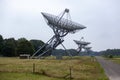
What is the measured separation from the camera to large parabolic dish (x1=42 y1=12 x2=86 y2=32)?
7944 centimetres

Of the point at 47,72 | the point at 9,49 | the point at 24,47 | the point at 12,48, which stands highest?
the point at 24,47

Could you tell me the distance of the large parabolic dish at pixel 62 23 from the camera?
79.4 meters

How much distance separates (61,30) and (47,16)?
8.62m

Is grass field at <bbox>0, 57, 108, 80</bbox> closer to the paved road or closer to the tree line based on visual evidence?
the paved road

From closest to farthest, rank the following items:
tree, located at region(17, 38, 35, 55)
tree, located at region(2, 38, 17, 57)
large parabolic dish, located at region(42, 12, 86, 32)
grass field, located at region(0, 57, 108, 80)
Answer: grass field, located at region(0, 57, 108, 80) → large parabolic dish, located at region(42, 12, 86, 32) → tree, located at region(2, 38, 17, 57) → tree, located at region(17, 38, 35, 55)

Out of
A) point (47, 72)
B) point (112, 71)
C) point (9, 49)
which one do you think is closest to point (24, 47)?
point (9, 49)

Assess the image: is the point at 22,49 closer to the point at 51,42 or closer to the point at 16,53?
the point at 16,53

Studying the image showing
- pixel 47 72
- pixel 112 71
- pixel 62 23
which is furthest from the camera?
pixel 62 23

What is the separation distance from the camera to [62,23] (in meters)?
81.1

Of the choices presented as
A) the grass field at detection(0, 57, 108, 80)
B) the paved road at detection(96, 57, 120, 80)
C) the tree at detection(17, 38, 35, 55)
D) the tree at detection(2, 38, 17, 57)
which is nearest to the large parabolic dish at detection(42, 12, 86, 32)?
the paved road at detection(96, 57, 120, 80)

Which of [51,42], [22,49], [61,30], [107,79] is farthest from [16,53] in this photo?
[107,79]

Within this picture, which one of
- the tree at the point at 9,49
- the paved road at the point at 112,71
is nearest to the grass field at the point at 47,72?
the paved road at the point at 112,71

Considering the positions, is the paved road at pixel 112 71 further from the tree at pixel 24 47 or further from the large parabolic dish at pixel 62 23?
the tree at pixel 24 47

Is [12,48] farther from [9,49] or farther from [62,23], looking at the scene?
[62,23]
